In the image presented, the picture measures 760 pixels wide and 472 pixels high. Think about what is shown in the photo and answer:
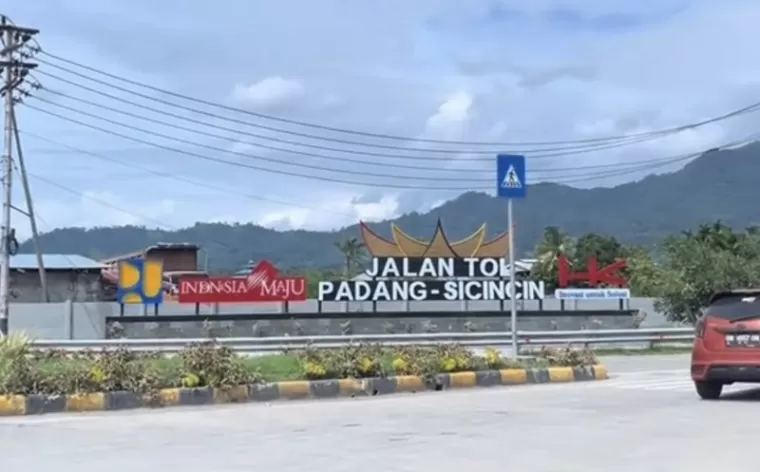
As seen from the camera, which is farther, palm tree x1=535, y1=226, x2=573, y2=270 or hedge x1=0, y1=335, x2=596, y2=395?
palm tree x1=535, y1=226, x2=573, y2=270

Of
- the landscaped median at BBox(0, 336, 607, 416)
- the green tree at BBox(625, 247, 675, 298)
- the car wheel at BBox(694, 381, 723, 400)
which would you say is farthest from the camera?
the green tree at BBox(625, 247, 675, 298)

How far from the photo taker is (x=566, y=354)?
63.3 feet

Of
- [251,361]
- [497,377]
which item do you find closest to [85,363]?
[251,361]

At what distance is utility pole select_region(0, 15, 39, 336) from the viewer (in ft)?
108

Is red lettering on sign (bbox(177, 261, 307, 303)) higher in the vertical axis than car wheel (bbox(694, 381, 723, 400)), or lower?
higher

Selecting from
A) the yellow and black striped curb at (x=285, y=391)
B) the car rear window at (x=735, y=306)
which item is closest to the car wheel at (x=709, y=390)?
the car rear window at (x=735, y=306)

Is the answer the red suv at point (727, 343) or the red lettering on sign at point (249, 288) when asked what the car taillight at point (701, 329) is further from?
the red lettering on sign at point (249, 288)

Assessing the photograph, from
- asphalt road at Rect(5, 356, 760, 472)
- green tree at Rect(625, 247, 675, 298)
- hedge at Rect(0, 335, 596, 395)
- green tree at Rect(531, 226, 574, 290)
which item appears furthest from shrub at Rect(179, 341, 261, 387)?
green tree at Rect(531, 226, 574, 290)

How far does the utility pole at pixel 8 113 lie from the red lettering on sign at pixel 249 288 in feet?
23.2

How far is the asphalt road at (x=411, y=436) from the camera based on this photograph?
9.39 m

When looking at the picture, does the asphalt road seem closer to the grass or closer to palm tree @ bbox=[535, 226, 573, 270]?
the grass

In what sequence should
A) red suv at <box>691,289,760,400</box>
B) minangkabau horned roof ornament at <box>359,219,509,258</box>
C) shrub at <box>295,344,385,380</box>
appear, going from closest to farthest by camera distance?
red suv at <box>691,289,760,400</box>, shrub at <box>295,344,385,380</box>, minangkabau horned roof ornament at <box>359,219,509,258</box>

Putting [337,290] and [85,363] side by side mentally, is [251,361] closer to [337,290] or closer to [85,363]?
[85,363]

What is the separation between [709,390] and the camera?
15117 mm
